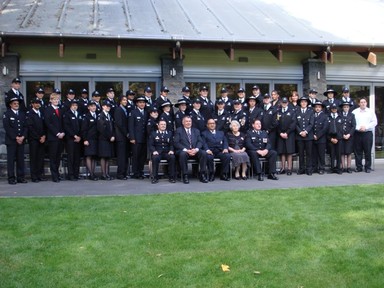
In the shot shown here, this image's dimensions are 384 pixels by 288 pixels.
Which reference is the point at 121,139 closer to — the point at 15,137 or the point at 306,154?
the point at 15,137

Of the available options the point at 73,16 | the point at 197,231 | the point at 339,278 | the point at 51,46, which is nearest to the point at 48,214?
the point at 197,231

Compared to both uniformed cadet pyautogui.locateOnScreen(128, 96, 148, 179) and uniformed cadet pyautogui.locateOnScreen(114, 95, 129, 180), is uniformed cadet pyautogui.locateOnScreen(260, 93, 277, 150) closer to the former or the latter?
uniformed cadet pyautogui.locateOnScreen(128, 96, 148, 179)

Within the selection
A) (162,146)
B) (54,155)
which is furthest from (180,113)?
(54,155)

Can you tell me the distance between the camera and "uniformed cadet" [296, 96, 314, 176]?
11.3 m

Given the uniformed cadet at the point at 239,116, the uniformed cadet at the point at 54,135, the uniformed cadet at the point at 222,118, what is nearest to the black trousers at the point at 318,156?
the uniformed cadet at the point at 239,116

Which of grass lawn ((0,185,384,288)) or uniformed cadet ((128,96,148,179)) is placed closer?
grass lawn ((0,185,384,288))

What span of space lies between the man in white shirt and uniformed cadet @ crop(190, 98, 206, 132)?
4.27 metres

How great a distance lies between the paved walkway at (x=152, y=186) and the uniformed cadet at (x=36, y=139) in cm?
48

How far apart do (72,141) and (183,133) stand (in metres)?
2.64

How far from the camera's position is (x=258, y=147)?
1076cm

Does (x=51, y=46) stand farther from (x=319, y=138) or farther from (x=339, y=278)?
(x=339, y=278)

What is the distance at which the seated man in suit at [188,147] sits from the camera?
998 centimetres

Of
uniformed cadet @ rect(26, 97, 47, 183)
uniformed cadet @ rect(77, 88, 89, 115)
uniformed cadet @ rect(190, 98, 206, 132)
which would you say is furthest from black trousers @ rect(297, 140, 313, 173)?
uniformed cadet @ rect(26, 97, 47, 183)

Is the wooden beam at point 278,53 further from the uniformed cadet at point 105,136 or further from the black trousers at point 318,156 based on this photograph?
the uniformed cadet at point 105,136
